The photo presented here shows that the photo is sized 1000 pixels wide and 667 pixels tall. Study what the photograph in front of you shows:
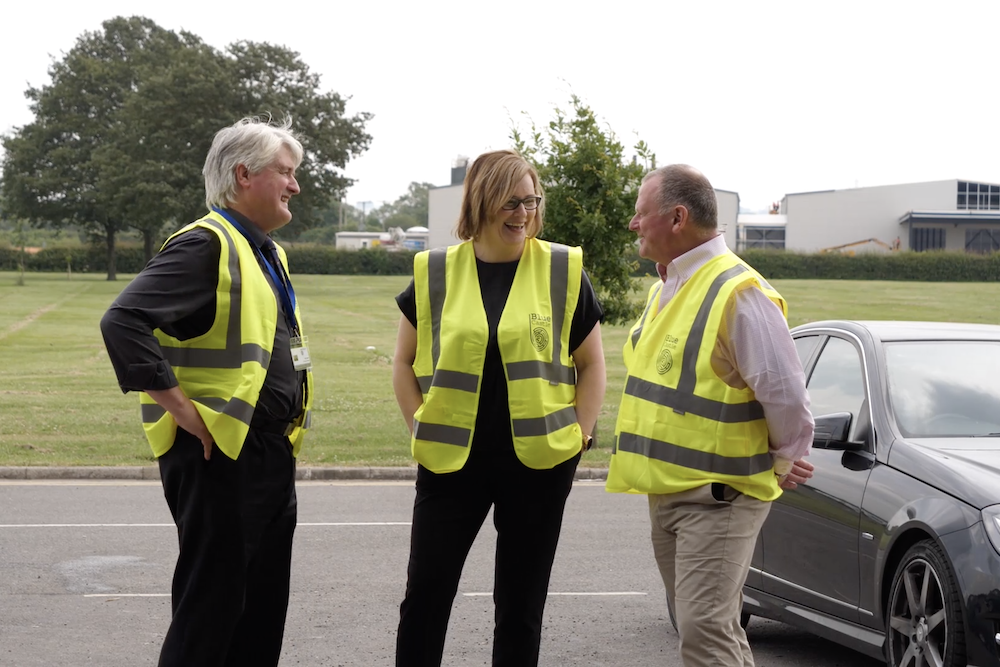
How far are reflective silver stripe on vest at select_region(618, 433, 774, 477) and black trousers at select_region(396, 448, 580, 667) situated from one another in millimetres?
306

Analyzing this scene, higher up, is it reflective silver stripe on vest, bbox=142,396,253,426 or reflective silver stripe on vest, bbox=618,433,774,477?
reflective silver stripe on vest, bbox=142,396,253,426

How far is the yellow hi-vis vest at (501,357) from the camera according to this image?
388 centimetres

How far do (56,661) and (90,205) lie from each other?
67.0 meters

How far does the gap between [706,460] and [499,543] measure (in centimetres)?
77

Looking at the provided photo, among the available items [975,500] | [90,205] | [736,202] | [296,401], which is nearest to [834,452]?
[975,500]

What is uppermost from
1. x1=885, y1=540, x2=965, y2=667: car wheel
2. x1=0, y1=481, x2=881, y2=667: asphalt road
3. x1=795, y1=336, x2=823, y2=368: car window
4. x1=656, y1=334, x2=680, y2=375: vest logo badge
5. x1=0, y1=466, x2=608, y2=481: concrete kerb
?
x1=656, y1=334, x2=680, y2=375: vest logo badge

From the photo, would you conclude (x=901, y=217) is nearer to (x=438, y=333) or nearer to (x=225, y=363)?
(x=438, y=333)

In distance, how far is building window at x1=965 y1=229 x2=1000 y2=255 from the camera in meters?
90.3

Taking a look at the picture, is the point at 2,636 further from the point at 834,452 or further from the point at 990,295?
the point at 990,295

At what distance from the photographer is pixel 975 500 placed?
467 cm

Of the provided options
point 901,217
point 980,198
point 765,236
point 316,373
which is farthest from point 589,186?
point 980,198

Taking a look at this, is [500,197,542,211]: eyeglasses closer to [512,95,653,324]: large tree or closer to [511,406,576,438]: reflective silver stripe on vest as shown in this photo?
[511,406,576,438]: reflective silver stripe on vest

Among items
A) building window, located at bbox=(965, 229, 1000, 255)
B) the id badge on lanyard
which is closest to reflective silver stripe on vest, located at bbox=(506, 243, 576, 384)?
the id badge on lanyard

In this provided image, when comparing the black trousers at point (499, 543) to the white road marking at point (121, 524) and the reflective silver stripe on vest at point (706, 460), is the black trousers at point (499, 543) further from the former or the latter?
the white road marking at point (121, 524)
